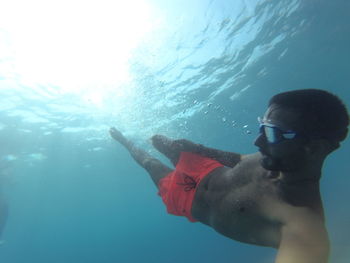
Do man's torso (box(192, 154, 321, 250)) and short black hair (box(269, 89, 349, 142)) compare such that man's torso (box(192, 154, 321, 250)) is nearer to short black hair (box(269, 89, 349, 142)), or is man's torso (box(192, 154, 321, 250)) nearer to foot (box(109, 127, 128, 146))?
short black hair (box(269, 89, 349, 142))

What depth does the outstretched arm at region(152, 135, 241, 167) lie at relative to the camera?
15.4ft

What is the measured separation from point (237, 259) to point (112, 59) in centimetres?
3064

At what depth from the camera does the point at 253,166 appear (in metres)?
3.45

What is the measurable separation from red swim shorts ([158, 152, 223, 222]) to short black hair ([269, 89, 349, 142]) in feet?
5.98

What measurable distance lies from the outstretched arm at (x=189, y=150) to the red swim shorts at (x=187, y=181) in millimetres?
194

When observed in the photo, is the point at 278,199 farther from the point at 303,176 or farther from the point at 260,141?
the point at 260,141

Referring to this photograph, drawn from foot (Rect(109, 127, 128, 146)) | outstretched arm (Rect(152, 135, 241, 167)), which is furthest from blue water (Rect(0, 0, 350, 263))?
outstretched arm (Rect(152, 135, 241, 167))

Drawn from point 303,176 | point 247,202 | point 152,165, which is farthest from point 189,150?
point 303,176

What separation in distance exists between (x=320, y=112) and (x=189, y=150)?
2550mm

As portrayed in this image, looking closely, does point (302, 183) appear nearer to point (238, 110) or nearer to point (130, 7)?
point (130, 7)

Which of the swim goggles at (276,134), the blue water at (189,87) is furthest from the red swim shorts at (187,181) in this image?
the blue water at (189,87)

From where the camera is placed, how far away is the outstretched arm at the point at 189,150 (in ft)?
15.4

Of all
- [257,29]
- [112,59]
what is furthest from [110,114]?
[257,29]

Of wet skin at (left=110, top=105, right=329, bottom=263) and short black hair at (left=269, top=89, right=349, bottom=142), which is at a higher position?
short black hair at (left=269, top=89, right=349, bottom=142)
